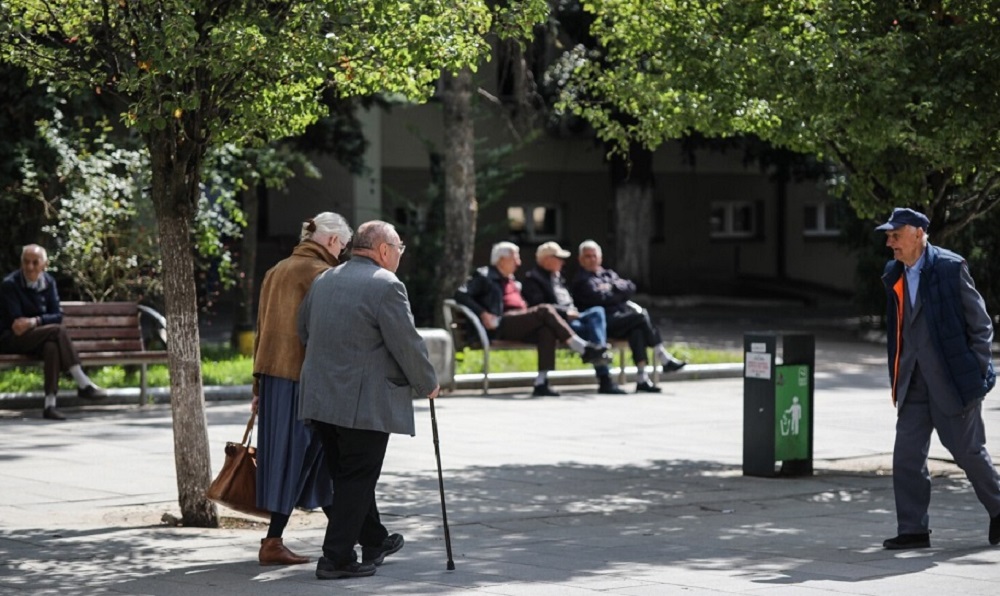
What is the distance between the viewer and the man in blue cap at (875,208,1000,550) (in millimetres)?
8742

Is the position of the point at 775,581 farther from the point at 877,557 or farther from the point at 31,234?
the point at 31,234

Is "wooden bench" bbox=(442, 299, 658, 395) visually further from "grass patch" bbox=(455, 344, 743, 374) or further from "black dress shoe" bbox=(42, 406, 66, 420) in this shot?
"black dress shoe" bbox=(42, 406, 66, 420)

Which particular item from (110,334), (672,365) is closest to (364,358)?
(110,334)

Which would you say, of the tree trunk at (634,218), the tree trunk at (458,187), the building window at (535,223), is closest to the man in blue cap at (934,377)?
the tree trunk at (458,187)

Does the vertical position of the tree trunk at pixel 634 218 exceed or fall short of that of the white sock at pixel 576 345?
it exceeds it

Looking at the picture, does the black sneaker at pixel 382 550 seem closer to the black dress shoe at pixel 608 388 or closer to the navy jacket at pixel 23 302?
the navy jacket at pixel 23 302

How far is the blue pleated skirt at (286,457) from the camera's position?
329 inches

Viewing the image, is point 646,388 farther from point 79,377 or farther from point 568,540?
point 568,540

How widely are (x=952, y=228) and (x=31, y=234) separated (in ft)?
36.8

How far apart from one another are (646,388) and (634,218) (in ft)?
58.5

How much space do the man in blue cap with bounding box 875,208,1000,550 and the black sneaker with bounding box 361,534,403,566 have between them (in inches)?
99.6

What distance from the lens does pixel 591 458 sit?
41.7 feet

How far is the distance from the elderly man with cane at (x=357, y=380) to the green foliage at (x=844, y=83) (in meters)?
4.03

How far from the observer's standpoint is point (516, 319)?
17875mm
